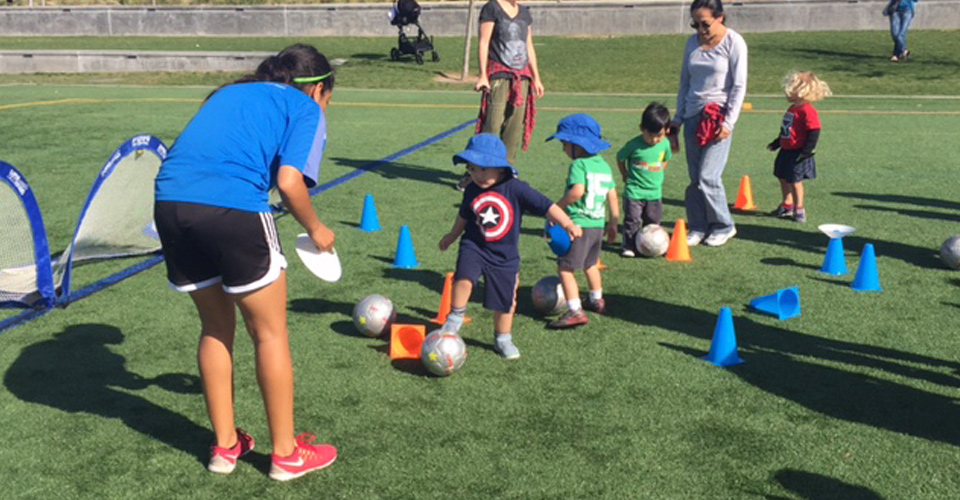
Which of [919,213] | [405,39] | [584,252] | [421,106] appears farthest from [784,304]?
[405,39]

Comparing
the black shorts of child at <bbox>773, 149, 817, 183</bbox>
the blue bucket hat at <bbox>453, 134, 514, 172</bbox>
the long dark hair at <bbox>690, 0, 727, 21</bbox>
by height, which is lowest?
the black shorts of child at <bbox>773, 149, 817, 183</bbox>

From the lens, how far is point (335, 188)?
1159cm

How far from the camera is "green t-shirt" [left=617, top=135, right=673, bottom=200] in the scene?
28.0 ft

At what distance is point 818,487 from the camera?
4.48 m

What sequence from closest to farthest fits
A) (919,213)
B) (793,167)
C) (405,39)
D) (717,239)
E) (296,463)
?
(296,463) < (717,239) < (793,167) < (919,213) < (405,39)

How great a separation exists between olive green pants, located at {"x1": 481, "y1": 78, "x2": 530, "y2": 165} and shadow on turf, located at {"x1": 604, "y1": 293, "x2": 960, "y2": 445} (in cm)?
438

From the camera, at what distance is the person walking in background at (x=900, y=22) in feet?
84.1

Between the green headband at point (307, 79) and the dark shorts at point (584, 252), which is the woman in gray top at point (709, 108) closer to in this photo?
the dark shorts at point (584, 252)

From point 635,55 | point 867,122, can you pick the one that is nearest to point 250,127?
point 867,122

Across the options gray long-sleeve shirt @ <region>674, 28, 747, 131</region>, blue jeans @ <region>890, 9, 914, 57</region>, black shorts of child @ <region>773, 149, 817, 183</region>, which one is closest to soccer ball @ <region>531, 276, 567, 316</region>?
gray long-sleeve shirt @ <region>674, 28, 747, 131</region>

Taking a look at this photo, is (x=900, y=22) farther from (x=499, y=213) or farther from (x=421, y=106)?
(x=499, y=213)

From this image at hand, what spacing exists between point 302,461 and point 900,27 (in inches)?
989

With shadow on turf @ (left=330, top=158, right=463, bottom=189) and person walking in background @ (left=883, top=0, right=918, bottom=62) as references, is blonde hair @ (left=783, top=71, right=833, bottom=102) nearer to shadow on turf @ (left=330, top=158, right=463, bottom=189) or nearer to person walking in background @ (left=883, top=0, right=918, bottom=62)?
shadow on turf @ (left=330, top=158, right=463, bottom=189)

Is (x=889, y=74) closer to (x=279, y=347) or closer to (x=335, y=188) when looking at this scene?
(x=335, y=188)
